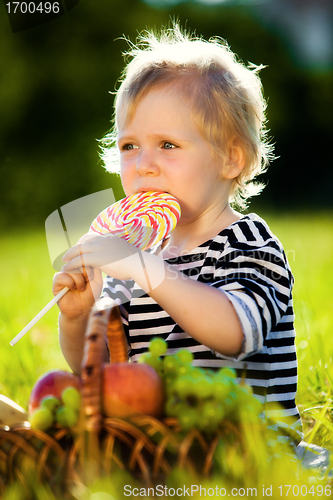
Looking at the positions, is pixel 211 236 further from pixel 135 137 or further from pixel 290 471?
pixel 290 471

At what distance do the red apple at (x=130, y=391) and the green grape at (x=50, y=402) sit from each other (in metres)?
0.10

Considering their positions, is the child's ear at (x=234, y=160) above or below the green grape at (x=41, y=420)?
above

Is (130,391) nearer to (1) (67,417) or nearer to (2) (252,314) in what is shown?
(1) (67,417)

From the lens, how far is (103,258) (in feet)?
4.10

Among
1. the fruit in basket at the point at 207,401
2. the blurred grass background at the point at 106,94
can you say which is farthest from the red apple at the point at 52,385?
the blurred grass background at the point at 106,94

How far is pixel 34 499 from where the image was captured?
3.06ft

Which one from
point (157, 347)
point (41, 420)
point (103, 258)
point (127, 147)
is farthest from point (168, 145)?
point (41, 420)

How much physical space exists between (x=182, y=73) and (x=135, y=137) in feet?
0.81

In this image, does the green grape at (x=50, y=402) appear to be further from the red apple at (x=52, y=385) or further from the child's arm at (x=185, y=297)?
the child's arm at (x=185, y=297)

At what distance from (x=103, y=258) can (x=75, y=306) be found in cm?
36

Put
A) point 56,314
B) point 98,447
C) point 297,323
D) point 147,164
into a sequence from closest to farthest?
point 98,447, point 147,164, point 297,323, point 56,314

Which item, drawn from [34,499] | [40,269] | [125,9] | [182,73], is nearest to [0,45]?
[125,9]

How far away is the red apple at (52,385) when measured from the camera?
3.44 feet

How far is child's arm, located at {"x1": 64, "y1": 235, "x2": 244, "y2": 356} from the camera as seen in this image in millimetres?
1235
